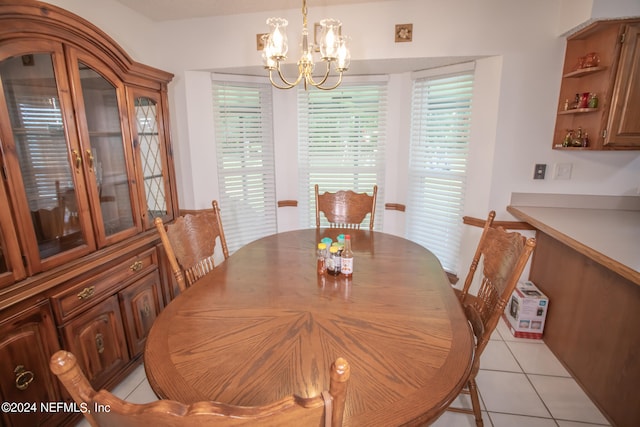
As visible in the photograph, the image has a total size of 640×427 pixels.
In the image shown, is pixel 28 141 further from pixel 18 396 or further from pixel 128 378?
pixel 128 378

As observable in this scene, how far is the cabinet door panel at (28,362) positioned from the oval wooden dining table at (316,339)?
2.15ft

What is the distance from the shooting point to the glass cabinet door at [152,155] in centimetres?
209

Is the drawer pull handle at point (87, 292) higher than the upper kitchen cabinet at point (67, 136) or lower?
lower

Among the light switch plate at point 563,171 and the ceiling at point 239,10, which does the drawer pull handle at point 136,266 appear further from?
the light switch plate at point 563,171

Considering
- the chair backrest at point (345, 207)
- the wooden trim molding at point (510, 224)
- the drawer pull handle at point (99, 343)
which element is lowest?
the drawer pull handle at point (99, 343)

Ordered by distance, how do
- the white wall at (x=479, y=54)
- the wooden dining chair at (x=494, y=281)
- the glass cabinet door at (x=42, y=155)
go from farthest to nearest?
the white wall at (x=479, y=54), the glass cabinet door at (x=42, y=155), the wooden dining chair at (x=494, y=281)

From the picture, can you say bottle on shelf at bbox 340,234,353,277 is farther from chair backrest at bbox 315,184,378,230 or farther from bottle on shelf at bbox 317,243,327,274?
chair backrest at bbox 315,184,378,230

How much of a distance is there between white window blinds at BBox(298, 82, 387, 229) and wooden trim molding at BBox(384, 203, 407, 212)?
5 cm

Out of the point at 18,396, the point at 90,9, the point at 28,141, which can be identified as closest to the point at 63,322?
the point at 18,396

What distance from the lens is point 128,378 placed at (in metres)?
1.94

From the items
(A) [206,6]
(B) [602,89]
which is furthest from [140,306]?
(B) [602,89]

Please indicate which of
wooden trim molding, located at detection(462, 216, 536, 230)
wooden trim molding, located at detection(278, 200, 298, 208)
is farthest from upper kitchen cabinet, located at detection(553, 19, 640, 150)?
wooden trim molding, located at detection(278, 200, 298, 208)

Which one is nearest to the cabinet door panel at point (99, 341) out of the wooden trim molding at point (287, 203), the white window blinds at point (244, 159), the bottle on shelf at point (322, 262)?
the bottle on shelf at point (322, 262)

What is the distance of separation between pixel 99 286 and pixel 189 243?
52cm
